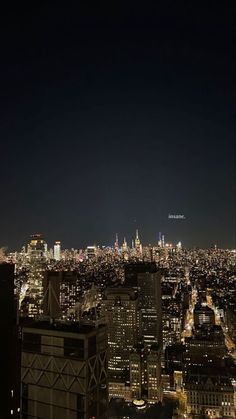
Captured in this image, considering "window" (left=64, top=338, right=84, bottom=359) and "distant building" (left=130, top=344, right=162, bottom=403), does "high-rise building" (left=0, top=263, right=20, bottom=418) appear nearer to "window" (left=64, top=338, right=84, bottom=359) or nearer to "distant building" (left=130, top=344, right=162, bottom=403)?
"window" (left=64, top=338, right=84, bottom=359)

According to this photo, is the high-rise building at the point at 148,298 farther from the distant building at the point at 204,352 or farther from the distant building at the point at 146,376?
the distant building at the point at 146,376

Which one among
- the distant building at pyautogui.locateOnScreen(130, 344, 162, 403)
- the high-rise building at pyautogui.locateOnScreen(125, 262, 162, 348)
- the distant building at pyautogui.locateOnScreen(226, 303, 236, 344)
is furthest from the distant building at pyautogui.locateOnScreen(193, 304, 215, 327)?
the distant building at pyautogui.locateOnScreen(130, 344, 162, 403)

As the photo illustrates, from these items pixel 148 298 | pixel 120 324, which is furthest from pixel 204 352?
pixel 148 298

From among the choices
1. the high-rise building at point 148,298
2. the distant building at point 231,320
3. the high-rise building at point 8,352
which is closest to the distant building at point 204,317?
the distant building at point 231,320

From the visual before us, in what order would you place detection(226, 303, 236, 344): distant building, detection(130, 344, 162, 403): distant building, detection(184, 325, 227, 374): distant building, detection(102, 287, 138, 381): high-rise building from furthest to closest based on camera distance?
detection(226, 303, 236, 344): distant building, detection(102, 287, 138, 381): high-rise building, detection(184, 325, 227, 374): distant building, detection(130, 344, 162, 403): distant building

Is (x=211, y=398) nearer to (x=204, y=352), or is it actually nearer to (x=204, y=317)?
(x=204, y=352)

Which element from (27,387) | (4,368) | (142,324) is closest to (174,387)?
(142,324)
